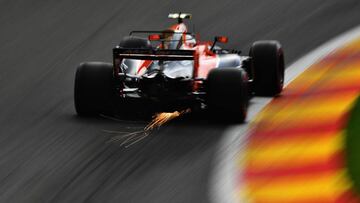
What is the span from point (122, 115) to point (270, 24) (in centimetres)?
552

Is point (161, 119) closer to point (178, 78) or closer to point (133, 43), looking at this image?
point (178, 78)

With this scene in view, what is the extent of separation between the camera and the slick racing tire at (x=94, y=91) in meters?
11.6

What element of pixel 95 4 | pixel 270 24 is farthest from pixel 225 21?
pixel 95 4

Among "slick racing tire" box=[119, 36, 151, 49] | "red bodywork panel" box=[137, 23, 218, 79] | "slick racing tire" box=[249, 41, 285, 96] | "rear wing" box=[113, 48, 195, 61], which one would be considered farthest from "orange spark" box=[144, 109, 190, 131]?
"slick racing tire" box=[119, 36, 151, 49]

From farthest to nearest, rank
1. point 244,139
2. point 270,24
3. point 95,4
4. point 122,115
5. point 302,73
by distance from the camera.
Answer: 1. point 95,4
2. point 270,24
3. point 302,73
4. point 122,115
5. point 244,139

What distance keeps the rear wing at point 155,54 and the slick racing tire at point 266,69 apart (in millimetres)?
1583

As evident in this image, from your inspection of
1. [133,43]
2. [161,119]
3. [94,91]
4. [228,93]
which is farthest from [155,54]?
[133,43]

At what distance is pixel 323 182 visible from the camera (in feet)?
27.3

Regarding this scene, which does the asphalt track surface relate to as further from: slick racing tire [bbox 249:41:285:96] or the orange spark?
slick racing tire [bbox 249:41:285:96]

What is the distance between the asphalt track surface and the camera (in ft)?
29.7

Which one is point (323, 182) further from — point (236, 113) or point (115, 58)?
point (115, 58)

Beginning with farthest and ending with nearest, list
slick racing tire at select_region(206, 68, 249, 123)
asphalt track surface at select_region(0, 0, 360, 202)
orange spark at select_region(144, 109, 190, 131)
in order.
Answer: orange spark at select_region(144, 109, 190, 131)
slick racing tire at select_region(206, 68, 249, 123)
asphalt track surface at select_region(0, 0, 360, 202)

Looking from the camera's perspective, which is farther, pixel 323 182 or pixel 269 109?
pixel 269 109

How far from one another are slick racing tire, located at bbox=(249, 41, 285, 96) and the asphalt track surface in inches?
61.4
